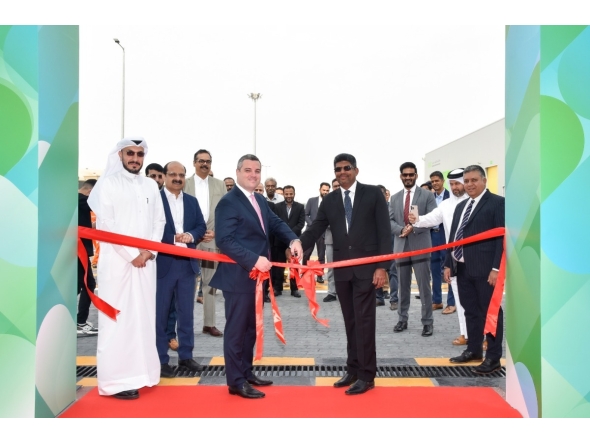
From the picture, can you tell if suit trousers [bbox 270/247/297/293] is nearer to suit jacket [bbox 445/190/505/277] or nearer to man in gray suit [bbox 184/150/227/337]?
man in gray suit [bbox 184/150/227/337]

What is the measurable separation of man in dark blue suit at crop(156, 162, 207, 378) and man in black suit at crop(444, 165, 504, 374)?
2648 millimetres

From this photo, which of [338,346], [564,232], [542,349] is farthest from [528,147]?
[338,346]

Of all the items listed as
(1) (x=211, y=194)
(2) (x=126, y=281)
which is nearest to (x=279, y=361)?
(2) (x=126, y=281)

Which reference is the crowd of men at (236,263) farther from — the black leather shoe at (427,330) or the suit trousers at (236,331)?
the black leather shoe at (427,330)

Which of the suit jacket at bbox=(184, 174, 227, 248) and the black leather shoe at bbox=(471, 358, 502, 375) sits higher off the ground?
the suit jacket at bbox=(184, 174, 227, 248)

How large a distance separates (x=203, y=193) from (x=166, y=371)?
7.77ft

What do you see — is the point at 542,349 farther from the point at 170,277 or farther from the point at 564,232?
the point at 170,277

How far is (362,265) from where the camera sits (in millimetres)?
4172

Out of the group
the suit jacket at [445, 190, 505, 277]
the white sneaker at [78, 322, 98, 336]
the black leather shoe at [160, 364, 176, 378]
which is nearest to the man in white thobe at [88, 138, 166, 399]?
the black leather shoe at [160, 364, 176, 378]

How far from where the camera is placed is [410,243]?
6.52 meters

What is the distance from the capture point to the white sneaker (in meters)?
6.31

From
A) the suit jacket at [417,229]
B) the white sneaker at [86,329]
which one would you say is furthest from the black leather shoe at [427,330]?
the white sneaker at [86,329]

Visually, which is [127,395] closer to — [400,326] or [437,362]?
[437,362]

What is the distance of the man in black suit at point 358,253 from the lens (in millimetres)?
4152
